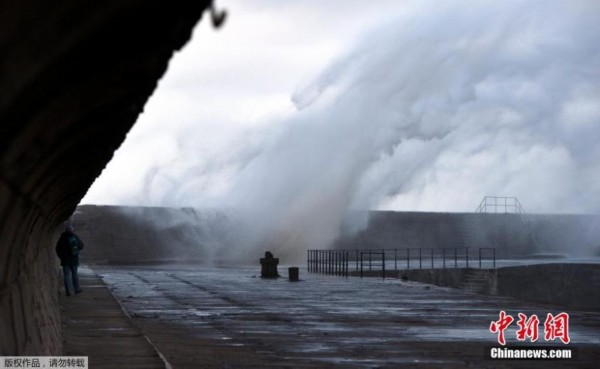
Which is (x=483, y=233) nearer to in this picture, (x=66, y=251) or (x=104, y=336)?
(x=66, y=251)

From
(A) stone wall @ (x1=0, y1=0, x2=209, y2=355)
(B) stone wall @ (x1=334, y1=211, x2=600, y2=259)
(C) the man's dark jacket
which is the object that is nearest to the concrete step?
(C) the man's dark jacket

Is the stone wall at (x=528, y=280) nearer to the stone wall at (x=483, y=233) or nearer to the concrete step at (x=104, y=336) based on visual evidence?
the concrete step at (x=104, y=336)

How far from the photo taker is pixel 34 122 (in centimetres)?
386

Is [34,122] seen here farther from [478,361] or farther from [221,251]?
[221,251]

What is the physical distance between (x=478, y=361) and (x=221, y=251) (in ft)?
182

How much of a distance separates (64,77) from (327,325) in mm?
15265

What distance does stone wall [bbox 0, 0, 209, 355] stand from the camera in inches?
120

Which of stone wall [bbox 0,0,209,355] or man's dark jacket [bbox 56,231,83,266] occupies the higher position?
man's dark jacket [bbox 56,231,83,266]

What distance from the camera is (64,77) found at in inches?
142

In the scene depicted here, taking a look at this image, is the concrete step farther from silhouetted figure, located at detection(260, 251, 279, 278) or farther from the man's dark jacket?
silhouetted figure, located at detection(260, 251, 279, 278)

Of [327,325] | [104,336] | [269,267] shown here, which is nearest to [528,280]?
[269,267]

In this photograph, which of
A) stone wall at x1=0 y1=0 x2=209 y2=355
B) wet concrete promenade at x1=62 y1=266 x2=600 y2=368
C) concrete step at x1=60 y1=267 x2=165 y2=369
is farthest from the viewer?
wet concrete promenade at x1=62 y1=266 x2=600 y2=368

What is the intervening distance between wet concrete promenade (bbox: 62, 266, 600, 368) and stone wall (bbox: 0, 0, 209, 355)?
7.27 metres

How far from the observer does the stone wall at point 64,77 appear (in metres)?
3.05
